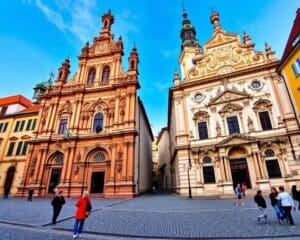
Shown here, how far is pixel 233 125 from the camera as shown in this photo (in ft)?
70.7

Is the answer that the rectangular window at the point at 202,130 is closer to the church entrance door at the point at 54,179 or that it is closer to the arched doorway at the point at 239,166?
the arched doorway at the point at 239,166

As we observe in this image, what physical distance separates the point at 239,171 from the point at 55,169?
77.8 feet

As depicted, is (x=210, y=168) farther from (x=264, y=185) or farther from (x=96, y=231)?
(x=96, y=231)

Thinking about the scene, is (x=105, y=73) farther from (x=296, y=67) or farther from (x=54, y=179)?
(x=296, y=67)

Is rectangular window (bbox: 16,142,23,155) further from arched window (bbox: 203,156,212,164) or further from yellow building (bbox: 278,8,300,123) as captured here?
yellow building (bbox: 278,8,300,123)

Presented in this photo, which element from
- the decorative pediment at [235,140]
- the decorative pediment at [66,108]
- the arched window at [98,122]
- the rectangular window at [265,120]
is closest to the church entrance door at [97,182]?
the arched window at [98,122]

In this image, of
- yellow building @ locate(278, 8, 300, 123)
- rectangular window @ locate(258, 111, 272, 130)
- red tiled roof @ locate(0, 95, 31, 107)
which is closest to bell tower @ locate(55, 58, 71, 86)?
red tiled roof @ locate(0, 95, 31, 107)

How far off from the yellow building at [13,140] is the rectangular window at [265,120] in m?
35.2

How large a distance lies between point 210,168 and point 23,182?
2457 centimetres

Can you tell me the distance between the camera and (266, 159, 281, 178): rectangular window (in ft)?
60.5

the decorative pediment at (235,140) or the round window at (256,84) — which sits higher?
the round window at (256,84)

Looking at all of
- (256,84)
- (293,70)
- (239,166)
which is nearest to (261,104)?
(256,84)

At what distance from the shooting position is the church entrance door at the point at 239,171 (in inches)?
767

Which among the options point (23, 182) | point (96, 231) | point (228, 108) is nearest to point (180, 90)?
point (228, 108)
